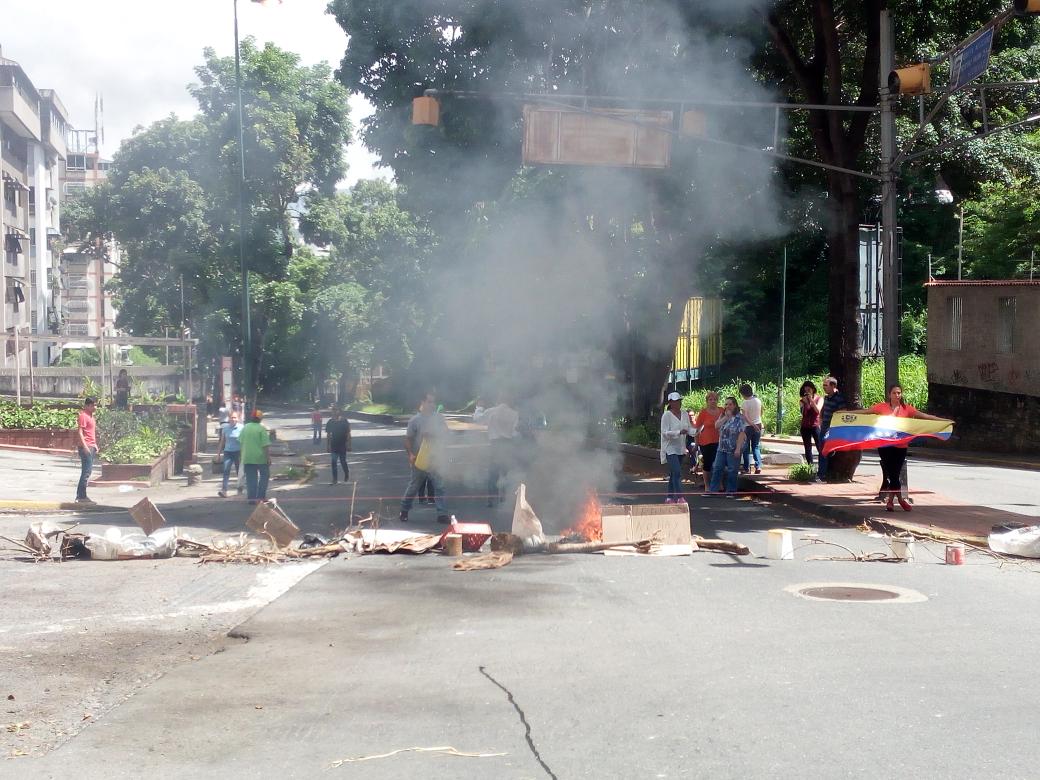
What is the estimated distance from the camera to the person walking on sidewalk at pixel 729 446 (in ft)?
45.3

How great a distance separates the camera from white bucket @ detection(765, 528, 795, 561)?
30.9 ft

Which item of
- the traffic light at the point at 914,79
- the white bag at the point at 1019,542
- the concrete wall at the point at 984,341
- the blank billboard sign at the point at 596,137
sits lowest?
the white bag at the point at 1019,542

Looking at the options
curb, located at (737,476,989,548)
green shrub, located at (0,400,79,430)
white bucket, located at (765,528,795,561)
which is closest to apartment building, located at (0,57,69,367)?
green shrub, located at (0,400,79,430)

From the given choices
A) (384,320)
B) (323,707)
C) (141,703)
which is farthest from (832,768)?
(384,320)

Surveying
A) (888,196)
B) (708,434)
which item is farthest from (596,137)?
(708,434)

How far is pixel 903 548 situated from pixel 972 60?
15.8 feet

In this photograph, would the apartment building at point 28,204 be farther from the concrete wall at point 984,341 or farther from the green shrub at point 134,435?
the concrete wall at point 984,341

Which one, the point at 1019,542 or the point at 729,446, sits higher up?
the point at 729,446

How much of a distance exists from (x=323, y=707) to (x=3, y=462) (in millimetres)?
15688

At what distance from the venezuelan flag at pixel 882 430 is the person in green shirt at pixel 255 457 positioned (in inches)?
258

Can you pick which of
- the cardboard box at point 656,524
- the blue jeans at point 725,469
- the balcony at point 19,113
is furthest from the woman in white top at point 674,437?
the balcony at point 19,113

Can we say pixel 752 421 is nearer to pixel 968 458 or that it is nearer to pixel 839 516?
pixel 839 516

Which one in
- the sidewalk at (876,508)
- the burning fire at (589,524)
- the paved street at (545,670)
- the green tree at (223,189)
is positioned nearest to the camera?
the paved street at (545,670)

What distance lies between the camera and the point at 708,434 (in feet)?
49.2
